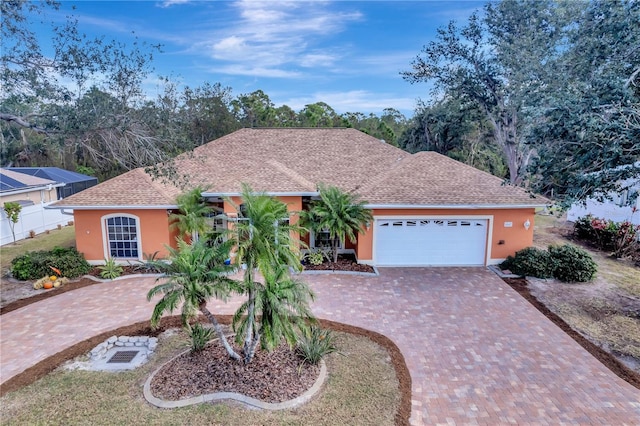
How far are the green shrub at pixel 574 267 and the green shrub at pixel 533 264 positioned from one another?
9.7 inches

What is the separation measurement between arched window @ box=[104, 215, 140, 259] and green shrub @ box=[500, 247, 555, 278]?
14.3 meters

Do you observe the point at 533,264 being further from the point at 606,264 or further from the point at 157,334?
the point at 157,334

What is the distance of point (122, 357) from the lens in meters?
8.27

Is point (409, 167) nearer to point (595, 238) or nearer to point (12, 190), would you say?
point (595, 238)

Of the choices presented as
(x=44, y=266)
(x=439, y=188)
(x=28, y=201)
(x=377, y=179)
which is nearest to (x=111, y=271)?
(x=44, y=266)

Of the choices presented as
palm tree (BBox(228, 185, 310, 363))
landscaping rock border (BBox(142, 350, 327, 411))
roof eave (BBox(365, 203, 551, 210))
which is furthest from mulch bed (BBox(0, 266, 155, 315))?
roof eave (BBox(365, 203, 551, 210))

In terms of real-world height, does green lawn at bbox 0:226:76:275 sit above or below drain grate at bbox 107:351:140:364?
above

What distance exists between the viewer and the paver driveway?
21.8ft

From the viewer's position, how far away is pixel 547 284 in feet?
Answer: 41.7

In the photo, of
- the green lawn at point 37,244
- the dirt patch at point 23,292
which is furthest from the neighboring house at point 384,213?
the green lawn at point 37,244

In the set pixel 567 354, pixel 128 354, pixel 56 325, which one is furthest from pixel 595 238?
pixel 56 325

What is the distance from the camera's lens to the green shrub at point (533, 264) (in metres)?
13.2

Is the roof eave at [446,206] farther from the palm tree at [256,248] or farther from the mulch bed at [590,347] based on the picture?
the palm tree at [256,248]

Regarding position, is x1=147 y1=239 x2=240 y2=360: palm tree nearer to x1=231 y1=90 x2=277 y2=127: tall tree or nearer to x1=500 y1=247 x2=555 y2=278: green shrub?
x1=500 y1=247 x2=555 y2=278: green shrub
